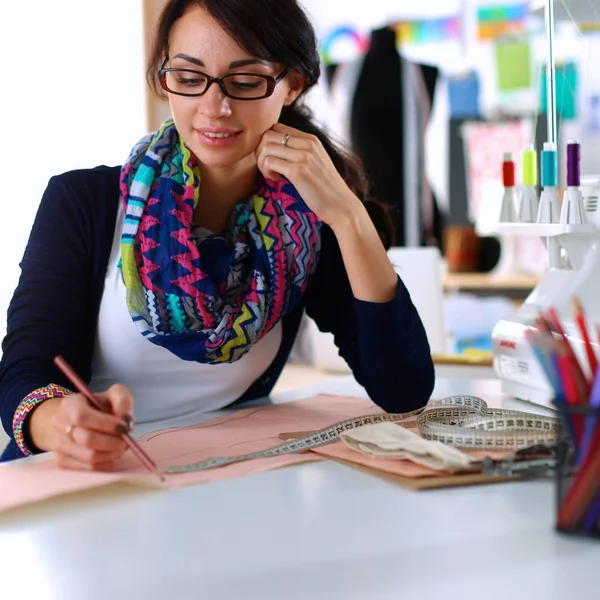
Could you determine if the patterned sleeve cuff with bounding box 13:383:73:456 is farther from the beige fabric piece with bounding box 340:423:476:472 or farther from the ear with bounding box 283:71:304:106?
the ear with bounding box 283:71:304:106

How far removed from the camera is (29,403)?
1.09 metres

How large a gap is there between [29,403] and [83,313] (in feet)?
0.77

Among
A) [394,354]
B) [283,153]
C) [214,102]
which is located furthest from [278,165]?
[394,354]

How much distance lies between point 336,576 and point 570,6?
3.72 feet

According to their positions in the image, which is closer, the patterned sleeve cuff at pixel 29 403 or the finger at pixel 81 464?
the finger at pixel 81 464

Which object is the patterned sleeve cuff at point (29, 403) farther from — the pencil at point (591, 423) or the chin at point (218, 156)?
the pencil at point (591, 423)

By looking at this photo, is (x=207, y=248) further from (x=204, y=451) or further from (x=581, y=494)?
(x=581, y=494)

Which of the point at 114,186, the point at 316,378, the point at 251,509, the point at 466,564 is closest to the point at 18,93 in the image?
the point at 316,378

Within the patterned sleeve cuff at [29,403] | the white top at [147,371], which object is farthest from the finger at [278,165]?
the patterned sleeve cuff at [29,403]

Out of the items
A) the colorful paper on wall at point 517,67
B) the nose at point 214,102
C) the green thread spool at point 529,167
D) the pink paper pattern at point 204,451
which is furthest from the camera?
the colorful paper on wall at point 517,67

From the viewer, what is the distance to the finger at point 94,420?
92cm

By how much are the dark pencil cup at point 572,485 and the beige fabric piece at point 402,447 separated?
0.17m

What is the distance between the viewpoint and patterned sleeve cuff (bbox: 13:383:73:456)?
1087mm

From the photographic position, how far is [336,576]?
0.68 metres
